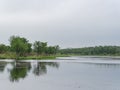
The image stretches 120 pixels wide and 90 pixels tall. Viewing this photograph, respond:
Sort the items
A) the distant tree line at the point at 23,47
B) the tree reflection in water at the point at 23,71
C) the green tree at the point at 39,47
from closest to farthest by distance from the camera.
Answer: the tree reflection in water at the point at 23,71 < the distant tree line at the point at 23,47 < the green tree at the point at 39,47

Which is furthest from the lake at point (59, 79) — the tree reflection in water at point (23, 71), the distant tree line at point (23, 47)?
the distant tree line at point (23, 47)

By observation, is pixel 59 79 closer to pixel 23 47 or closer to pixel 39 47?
pixel 23 47

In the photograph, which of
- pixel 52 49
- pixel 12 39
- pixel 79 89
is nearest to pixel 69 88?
pixel 79 89

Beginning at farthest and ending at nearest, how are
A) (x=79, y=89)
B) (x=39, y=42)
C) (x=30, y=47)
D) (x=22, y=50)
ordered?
1. (x=39, y=42)
2. (x=30, y=47)
3. (x=22, y=50)
4. (x=79, y=89)

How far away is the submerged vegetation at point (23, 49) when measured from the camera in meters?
128

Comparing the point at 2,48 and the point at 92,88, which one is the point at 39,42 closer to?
the point at 2,48

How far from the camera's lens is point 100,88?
30.2 m

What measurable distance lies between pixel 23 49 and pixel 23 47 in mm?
1114

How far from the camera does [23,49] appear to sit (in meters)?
127

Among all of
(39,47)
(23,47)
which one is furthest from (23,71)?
(39,47)

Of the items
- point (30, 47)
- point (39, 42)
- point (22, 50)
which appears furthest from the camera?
point (39, 42)

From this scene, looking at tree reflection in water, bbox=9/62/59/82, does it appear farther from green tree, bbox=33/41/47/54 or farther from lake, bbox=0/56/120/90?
green tree, bbox=33/41/47/54

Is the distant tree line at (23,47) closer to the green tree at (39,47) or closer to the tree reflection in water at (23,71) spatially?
the green tree at (39,47)

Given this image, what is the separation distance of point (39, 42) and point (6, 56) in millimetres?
29737
